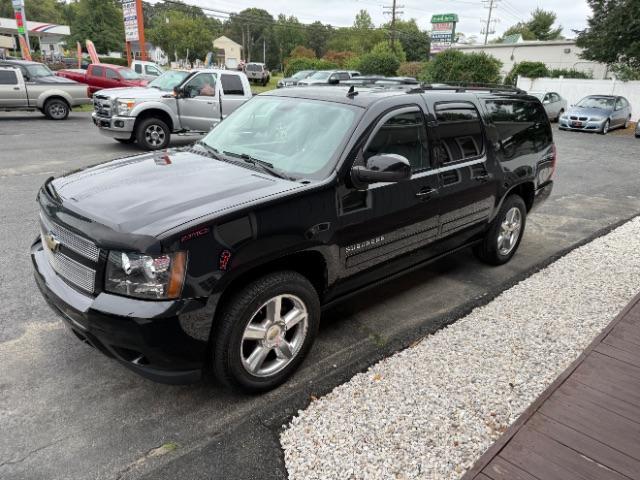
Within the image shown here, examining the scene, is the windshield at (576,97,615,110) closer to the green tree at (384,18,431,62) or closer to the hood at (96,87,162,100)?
the hood at (96,87,162,100)

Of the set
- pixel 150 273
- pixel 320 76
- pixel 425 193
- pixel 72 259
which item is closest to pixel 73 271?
pixel 72 259

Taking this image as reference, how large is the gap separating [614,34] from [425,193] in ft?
90.1

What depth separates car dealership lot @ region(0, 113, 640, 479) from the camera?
8.04ft

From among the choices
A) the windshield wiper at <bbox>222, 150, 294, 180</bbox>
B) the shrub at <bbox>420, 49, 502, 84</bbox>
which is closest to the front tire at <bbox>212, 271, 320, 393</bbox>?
the windshield wiper at <bbox>222, 150, 294, 180</bbox>

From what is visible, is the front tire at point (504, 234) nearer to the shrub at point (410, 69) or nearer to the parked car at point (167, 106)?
the parked car at point (167, 106)

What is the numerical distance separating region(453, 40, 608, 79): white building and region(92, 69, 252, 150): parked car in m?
31.5

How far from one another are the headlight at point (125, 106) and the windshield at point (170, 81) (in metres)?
1.07

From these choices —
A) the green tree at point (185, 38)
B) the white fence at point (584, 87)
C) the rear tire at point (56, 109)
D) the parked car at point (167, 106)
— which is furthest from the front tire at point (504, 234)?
the green tree at point (185, 38)

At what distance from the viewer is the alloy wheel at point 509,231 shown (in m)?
5.02

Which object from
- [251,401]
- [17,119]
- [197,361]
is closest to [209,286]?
[197,361]

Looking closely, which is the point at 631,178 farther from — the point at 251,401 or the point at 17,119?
the point at 17,119

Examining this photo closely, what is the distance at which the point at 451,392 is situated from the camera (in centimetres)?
299

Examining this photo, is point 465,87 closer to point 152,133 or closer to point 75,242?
point 75,242

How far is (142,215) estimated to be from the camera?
99.4 inches
